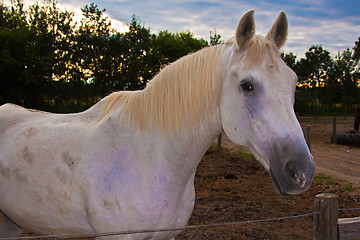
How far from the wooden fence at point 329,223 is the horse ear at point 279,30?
1249 mm

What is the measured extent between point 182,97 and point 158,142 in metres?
0.31

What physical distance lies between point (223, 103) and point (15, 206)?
63.3 inches

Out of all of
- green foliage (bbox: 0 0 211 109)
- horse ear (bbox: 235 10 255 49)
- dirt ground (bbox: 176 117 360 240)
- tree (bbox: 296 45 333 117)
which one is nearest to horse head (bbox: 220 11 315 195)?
horse ear (bbox: 235 10 255 49)

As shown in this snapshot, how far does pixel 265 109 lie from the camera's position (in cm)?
134

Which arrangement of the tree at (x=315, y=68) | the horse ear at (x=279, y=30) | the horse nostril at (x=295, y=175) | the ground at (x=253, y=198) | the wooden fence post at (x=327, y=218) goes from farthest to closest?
the tree at (x=315, y=68), the ground at (x=253, y=198), the wooden fence post at (x=327, y=218), the horse ear at (x=279, y=30), the horse nostril at (x=295, y=175)

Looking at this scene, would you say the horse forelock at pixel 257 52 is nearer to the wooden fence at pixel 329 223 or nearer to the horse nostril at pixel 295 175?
the horse nostril at pixel 295 175

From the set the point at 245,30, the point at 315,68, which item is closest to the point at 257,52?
the point at 245,30

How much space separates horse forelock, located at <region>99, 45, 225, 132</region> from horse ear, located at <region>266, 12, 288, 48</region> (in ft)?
0.95

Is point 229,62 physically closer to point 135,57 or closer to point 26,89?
point 26,89

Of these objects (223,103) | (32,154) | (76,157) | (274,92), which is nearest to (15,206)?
(32,154)

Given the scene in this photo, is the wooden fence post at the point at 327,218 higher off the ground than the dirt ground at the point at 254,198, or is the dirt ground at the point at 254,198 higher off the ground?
the wooden fence post at the point at 327,218

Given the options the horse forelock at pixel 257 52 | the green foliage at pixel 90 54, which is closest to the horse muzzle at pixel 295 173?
the horse forelock at pixel 257 52

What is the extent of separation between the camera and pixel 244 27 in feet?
4.77

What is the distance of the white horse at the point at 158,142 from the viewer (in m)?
1.39
